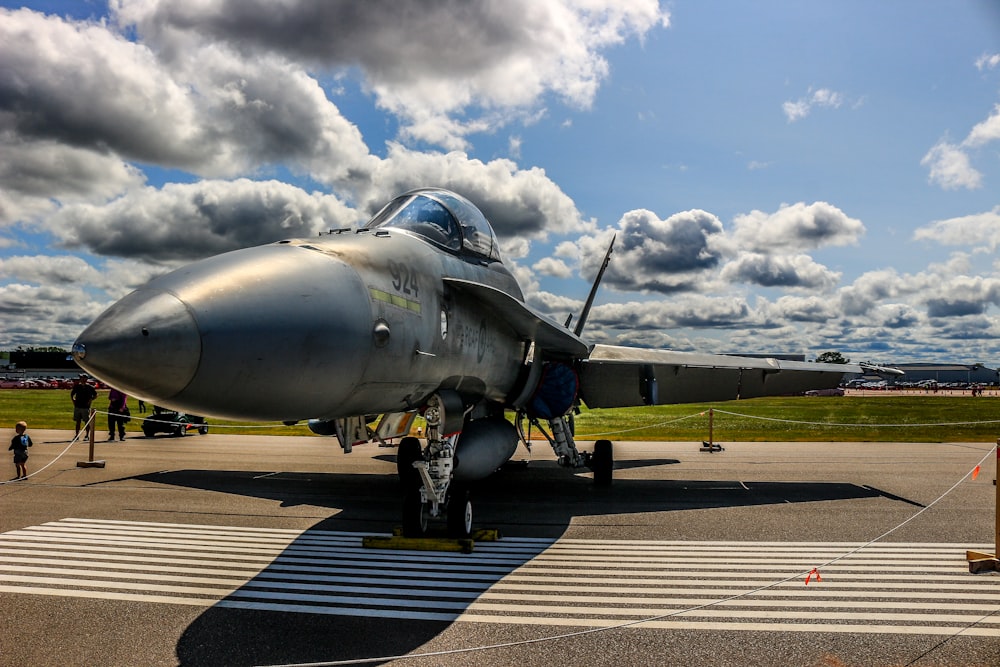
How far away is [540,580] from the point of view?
5.66 m

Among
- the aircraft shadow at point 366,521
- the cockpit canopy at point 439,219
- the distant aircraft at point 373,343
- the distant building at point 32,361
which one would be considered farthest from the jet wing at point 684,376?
the distant building at point 32,361

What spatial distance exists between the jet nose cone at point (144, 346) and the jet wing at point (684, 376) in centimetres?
835

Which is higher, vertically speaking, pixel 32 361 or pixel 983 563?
pixel 32 361

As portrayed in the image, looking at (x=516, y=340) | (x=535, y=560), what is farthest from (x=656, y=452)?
(x=535, y=560)

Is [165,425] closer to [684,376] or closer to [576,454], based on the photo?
[576,454]

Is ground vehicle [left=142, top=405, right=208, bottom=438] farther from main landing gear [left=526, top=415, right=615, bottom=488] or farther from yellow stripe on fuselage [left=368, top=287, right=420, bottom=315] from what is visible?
yellow stripe on fuselage [left=368, top=287, right=420, bottom=315]

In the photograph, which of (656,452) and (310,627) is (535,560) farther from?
(656,452)

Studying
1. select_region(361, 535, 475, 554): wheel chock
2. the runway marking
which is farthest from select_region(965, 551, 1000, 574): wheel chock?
select_region(361, 535, 475, 554): wheel chock

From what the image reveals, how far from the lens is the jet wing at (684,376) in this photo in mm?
11805

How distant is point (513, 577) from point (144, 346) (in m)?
3.75

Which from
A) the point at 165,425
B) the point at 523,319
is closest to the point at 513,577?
the point at 523,319

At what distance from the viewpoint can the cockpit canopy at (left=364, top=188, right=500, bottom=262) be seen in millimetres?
6863

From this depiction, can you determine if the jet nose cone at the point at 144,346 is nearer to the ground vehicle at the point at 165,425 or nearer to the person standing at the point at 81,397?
the person standing at the point at 81,397

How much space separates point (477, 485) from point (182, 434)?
14765 mm
